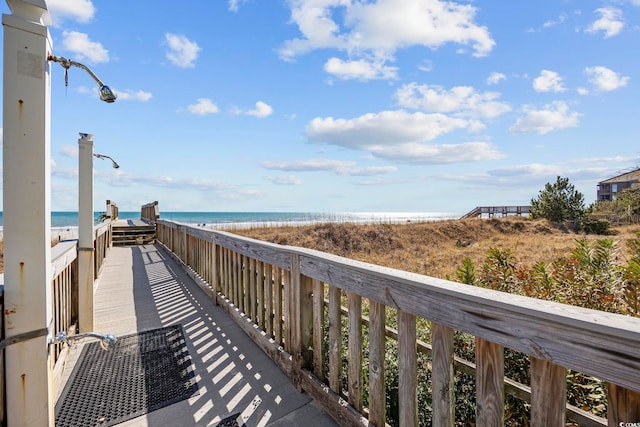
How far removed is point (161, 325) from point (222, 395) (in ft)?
5.38

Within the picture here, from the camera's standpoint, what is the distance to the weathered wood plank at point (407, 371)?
4.44 feet

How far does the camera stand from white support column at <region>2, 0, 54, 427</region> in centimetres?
133

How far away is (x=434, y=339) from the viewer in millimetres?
1233

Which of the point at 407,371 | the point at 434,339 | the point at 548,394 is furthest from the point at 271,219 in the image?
the point at 548,394

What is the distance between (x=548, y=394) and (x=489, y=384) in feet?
0.60

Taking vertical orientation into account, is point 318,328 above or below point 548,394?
below

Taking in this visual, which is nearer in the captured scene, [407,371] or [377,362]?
[407,371]

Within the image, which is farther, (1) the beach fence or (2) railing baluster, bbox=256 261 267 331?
(2) railing baluster, bbox=256 261 267 331

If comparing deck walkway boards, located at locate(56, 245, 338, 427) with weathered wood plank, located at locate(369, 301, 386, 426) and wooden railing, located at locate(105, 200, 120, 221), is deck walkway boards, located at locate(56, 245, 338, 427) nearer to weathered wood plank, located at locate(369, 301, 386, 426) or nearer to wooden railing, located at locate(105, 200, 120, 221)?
weathered wood plank, located at locate(369, 301, 386, 426)

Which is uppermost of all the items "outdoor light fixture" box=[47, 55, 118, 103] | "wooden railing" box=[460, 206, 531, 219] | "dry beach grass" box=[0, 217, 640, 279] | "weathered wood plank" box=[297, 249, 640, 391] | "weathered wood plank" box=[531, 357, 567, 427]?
"outdoor light fixture" box=[47, 55, 118, 103]

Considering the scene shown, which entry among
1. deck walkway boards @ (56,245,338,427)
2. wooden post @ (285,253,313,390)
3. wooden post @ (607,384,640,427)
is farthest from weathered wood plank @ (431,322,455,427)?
wooden post @ (285,253,313,390)

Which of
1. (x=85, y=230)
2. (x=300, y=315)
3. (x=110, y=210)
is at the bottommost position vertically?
(x=300, y=315)

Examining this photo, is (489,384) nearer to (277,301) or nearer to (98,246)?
(277,301)

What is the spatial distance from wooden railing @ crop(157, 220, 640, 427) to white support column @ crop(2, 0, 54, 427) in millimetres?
1371
